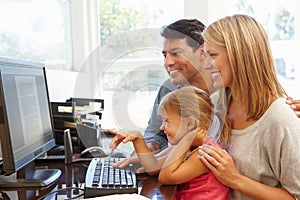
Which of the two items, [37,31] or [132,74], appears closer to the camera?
[132,74]

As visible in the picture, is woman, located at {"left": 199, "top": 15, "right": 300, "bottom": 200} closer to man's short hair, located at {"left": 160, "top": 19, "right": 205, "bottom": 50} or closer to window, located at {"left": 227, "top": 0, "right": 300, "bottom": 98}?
man's short hair, located at {"left": 160, "top": 19, "right": 205, "bottom": 50}

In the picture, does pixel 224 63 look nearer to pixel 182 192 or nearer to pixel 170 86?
pixel 170 86

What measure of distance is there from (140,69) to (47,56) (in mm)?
1497

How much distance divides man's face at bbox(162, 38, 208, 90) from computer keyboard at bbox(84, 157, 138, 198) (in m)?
0.42

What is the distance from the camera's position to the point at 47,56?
2596 mm

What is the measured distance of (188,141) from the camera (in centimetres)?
105

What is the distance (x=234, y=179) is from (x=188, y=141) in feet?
0.58

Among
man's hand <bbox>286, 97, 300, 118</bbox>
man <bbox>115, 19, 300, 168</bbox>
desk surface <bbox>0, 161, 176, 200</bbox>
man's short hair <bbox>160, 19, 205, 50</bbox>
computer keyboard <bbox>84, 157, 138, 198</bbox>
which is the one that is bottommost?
desk surface <bbox>0, 161, 176, 200</bbox>

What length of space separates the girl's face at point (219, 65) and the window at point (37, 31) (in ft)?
5.17

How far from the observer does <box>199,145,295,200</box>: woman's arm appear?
1.00 meters

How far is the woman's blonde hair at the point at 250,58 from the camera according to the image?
1.04 metres

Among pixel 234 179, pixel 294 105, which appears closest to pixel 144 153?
pixel 234 179

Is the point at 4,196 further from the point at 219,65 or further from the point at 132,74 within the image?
the point at 219,65

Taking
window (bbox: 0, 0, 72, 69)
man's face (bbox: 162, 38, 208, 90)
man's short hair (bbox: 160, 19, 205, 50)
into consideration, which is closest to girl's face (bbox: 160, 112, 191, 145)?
man's face (bbox: 162, 38, 208, 90)
